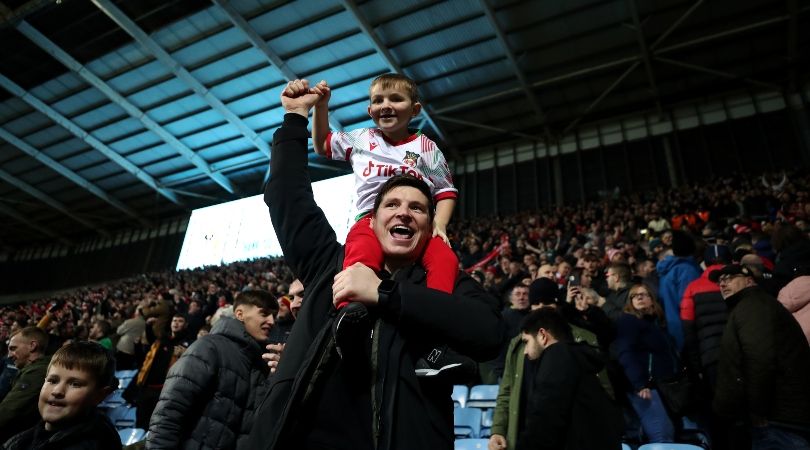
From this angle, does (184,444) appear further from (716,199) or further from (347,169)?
(347,169)

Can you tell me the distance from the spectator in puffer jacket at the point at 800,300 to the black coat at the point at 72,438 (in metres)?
4.01

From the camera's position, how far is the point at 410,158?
7.30 feet

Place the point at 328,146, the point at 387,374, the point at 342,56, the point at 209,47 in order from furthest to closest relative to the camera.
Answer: the point at 209,47, the point at 342,56, the point at 328,146, the point at 387,374

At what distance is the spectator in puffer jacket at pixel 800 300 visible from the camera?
321cm

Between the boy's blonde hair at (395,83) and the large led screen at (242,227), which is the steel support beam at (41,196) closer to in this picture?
the large led screen at (242,227)

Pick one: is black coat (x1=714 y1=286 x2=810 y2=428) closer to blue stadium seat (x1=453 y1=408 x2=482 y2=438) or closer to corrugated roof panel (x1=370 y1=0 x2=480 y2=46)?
blue stadium seat (x1=453 y1=408 x2=482 y2=438)

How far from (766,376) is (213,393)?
310cm

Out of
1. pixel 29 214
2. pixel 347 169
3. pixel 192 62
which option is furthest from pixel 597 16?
pixel 29 214

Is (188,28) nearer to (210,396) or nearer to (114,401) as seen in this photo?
(114,401)


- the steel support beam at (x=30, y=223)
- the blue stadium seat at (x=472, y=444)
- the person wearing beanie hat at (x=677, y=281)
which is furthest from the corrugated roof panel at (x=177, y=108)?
the blue stadium seat at (x=472, y=444)

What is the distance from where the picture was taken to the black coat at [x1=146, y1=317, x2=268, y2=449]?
2.35 metres

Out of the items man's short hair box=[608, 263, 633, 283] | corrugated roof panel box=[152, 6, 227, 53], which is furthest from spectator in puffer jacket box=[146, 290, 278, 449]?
corrugated roof panel box=[152, 6, 227, 53]

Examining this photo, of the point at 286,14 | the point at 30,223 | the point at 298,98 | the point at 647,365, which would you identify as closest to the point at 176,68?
the point at 286,14

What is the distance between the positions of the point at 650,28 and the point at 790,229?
42.7ft
